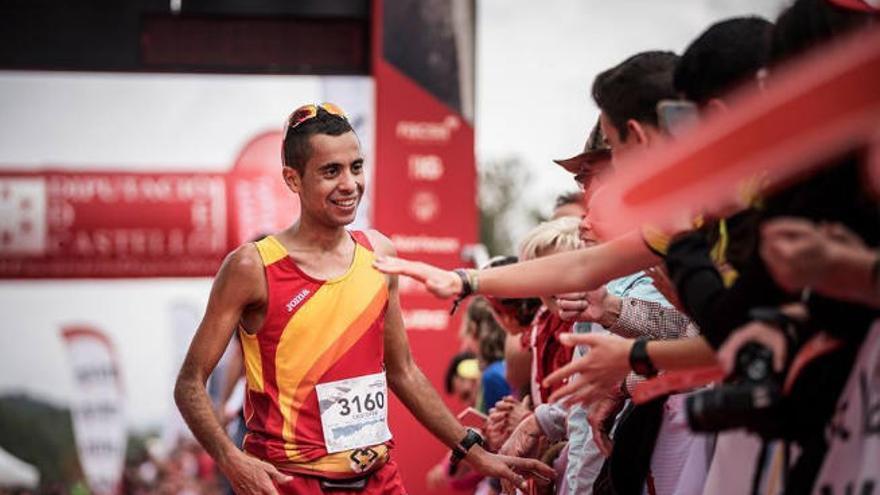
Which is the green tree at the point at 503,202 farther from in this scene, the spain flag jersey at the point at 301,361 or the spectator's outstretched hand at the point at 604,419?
the spectator's outstretched hand at the point at 604,419

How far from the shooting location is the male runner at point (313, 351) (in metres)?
4.37

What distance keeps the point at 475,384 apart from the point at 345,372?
3426 millimetres

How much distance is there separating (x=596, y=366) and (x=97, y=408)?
867 centimetres

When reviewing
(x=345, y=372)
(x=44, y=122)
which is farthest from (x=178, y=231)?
(x=345, y=372)

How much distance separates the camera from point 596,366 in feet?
10.6

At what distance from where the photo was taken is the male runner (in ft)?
14.3

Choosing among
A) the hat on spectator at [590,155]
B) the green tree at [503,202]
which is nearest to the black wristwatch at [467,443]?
the hat on spectator at [590,155]

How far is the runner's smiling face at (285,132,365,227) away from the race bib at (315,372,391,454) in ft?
1.60

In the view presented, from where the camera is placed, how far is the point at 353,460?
4383mm

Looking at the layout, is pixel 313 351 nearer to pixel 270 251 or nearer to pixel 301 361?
pixel 301 361

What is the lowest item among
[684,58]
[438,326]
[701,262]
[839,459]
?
[438,326]

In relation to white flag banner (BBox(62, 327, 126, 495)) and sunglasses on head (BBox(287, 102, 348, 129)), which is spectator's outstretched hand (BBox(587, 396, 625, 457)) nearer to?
sunglasses on head (BBox(287, 102, 348, 129))

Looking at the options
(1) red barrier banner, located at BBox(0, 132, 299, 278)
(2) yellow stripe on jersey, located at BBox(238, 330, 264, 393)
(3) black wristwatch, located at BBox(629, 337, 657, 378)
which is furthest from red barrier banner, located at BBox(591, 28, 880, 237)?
(1) red barrier banner, located at BBox(0, 132, 299, 278)

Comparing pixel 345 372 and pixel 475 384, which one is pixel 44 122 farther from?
pixel 345 372
